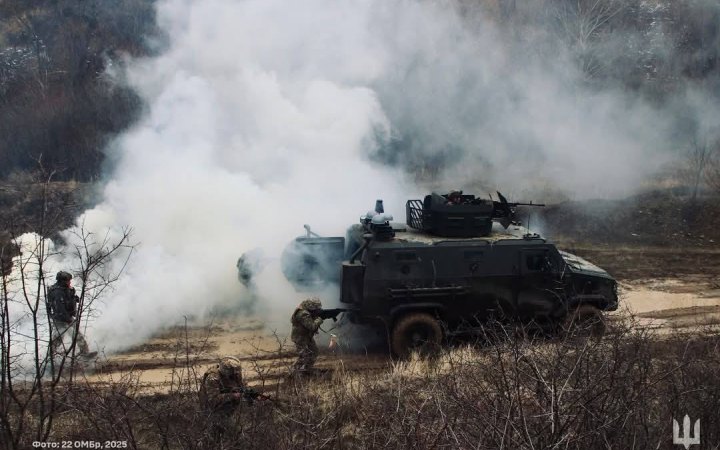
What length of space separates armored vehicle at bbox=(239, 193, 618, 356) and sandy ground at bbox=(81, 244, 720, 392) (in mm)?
730

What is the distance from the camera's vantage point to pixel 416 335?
953cm

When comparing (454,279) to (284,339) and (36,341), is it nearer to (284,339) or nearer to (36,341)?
(284,339)

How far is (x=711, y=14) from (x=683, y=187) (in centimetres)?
1447

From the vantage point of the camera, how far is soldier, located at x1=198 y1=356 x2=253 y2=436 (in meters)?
5.72

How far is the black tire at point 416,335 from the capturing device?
371 inches

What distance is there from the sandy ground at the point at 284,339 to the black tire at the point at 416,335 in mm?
346

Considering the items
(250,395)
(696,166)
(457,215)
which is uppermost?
(696,166)

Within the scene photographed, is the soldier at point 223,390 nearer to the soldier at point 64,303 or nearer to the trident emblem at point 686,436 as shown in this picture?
the trident emblem at point 686,436

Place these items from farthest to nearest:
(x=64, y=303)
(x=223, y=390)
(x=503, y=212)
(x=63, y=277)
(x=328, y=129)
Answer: (x=328, y=129) < (x=503, y=212) < (x=63, y=277) < (x=64, y=303) < (x=223, y=390)

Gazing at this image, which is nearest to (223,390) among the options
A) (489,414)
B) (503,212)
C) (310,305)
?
(489,414)

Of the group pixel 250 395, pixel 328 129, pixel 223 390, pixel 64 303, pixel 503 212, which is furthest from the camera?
pixel 328 129

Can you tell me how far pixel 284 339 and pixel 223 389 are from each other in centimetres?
361

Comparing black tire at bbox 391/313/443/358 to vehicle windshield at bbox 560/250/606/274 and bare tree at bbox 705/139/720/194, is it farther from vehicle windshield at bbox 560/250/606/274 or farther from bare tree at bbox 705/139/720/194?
bare tree at bbox 705/139/720/194

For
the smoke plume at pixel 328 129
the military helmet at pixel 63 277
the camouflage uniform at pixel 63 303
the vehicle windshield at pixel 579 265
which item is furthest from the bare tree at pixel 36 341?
the vehicle windshield at pixel 579 265
